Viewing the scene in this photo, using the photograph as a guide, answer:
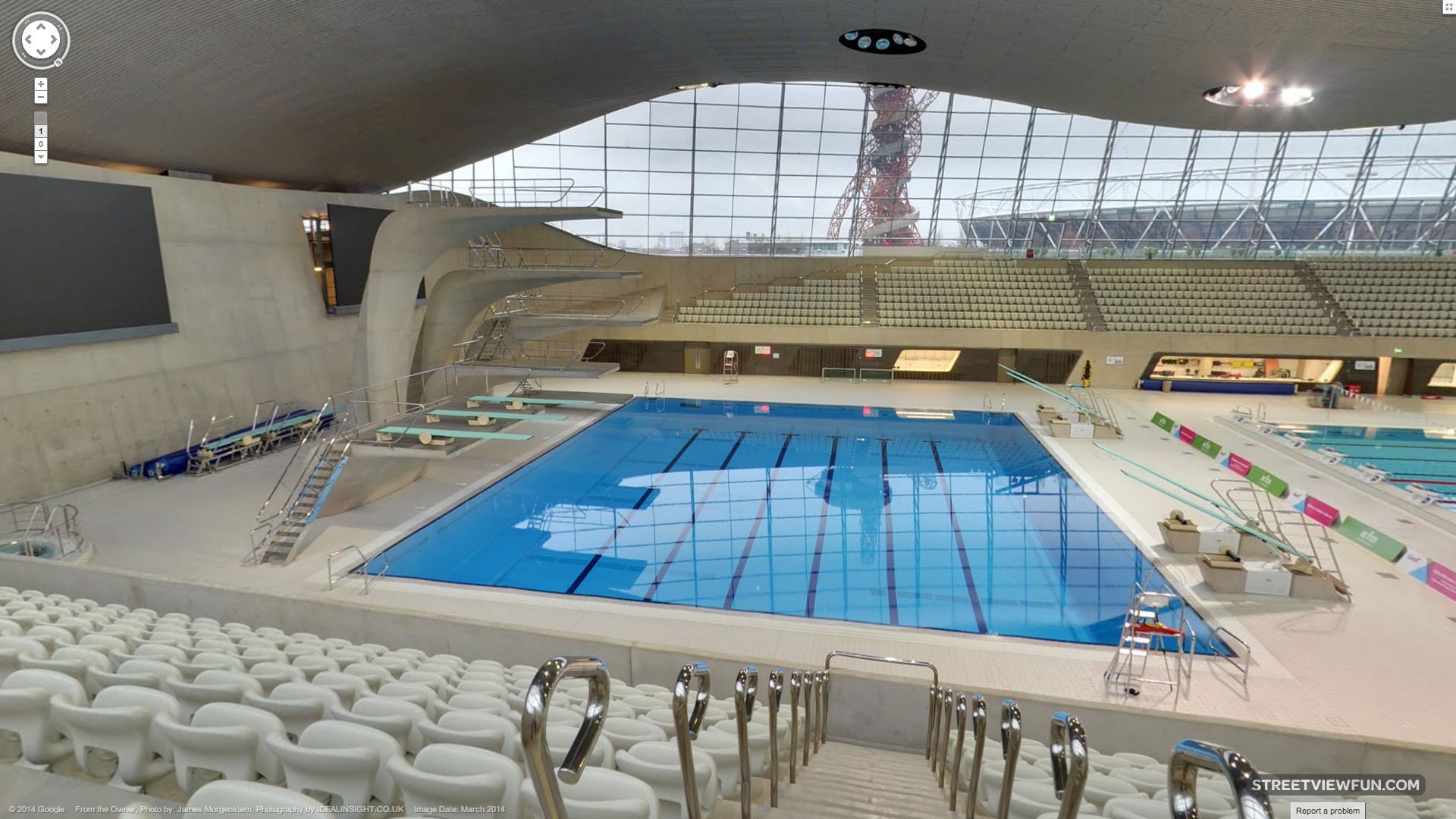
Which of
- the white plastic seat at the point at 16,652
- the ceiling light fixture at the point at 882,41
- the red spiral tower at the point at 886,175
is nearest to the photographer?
the white plastic seat at the point at 16,652

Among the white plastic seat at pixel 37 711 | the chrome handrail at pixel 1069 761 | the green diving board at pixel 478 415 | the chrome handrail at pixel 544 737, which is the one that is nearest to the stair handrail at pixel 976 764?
the chrome handrail at pixel 1069 761

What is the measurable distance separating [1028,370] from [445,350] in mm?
16765

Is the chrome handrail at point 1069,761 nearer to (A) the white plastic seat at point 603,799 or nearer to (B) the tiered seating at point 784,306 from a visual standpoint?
(A) the white plastic seat at point 603,799

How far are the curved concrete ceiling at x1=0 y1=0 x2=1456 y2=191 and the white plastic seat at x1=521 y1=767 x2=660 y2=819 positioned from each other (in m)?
10.5

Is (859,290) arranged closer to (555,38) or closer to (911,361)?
(911,361)

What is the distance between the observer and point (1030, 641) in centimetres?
690

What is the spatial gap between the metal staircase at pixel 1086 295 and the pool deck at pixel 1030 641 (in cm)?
923

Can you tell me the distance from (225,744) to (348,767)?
0.44 metres

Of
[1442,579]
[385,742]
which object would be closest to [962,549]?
[1442,579]

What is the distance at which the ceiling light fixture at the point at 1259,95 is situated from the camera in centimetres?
1127

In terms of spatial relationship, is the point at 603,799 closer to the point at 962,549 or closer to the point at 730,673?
the point at 730,673

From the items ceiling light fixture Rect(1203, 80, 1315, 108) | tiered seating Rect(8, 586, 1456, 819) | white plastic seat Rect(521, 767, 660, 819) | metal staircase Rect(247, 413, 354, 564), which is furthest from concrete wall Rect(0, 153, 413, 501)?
ceiling light fixture Rect(1203, 80, 1315, 108)

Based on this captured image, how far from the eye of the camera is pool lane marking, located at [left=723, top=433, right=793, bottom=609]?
812cm

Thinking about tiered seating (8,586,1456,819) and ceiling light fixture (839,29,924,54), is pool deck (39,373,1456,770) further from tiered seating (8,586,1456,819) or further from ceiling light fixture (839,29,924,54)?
ceiling light fixture (839,29,924,54)
